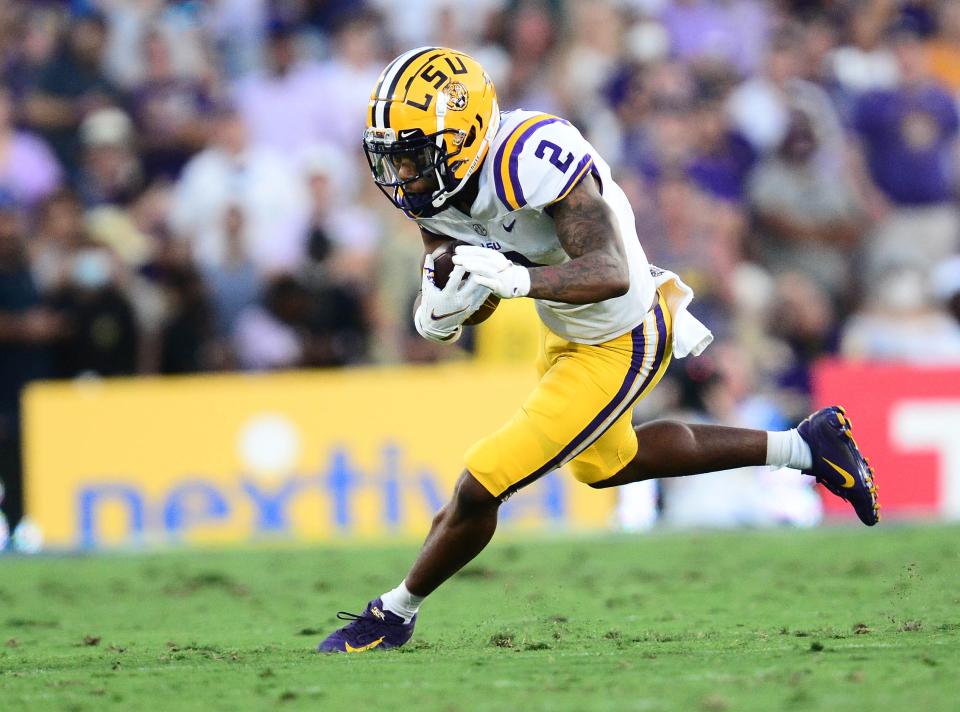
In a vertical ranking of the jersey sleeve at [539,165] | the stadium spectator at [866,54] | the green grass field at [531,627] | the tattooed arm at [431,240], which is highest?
the stadium spectator at [866,54]

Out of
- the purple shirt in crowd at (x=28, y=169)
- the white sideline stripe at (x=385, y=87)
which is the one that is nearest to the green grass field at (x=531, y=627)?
the white sideline stripe at (x=385, y=87)

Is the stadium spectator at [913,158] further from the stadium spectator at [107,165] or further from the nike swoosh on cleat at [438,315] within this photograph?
the nike swoosh on cleat at [438,315]

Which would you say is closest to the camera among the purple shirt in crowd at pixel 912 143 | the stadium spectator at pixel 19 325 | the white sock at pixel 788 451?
the white sock at pixel 788 451

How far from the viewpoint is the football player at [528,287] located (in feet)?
15.4

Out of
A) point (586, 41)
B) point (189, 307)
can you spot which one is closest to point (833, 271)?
point (586, 41)

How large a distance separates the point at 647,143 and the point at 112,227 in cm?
374

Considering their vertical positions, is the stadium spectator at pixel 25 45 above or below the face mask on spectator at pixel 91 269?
above

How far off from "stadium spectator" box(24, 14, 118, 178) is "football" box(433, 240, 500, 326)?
19.4ft

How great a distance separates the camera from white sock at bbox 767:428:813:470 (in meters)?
5.39

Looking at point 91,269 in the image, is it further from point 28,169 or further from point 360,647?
point 360,647

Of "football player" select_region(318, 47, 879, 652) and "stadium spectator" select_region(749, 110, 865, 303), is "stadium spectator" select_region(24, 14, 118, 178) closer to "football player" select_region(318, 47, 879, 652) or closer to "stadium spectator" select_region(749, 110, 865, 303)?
"stadium spectator" select_region(749, 110, 865, 303)

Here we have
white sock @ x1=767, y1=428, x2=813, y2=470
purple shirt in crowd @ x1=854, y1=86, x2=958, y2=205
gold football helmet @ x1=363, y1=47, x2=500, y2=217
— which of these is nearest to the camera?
gold football helmet @ x1=363, y1=47, x2=500, y2=217

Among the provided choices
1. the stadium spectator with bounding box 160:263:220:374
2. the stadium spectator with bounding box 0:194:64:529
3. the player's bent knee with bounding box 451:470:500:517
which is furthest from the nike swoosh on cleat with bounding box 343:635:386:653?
the stadium spectator with bounding box 0:194:64:529

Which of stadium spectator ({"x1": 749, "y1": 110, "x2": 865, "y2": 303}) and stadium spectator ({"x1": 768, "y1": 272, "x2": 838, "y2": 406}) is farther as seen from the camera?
stadium spectator ({"x1": 749, "y1": 110, "x2": 865, "y2": 303})
